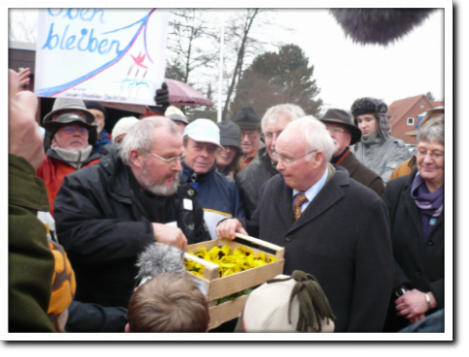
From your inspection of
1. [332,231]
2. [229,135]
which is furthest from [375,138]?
[332,231]

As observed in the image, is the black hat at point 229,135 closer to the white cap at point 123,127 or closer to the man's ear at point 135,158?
the white cap at point 123,127

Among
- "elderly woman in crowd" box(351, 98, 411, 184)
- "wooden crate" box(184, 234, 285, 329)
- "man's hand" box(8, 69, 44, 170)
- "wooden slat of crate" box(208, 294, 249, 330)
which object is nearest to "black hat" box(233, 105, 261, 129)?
"elderly woman in crowd" box(351, 98, 411, 184)

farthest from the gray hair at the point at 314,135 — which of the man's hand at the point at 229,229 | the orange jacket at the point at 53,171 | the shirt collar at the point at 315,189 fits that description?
the orange jacket at the point at 53,171

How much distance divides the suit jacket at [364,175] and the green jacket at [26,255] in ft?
8.73

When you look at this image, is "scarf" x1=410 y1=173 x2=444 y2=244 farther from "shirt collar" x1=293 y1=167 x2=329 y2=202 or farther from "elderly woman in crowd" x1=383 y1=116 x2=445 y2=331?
"shirt collar" x1=293 y1=167 x2=329 y2=202

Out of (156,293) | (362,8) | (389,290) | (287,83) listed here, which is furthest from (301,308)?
(287,83)

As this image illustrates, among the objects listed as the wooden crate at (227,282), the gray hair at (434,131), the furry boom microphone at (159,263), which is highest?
the gray hair at (434,131)

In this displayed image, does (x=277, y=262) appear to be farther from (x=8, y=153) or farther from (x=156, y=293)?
→ (x=8, y=153)

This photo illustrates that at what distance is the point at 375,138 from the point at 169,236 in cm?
260

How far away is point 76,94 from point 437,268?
259 centimetres

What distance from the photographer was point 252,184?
3305 millimetres

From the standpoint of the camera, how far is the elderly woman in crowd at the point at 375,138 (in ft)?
12.2

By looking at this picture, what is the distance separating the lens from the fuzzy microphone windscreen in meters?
1.67
